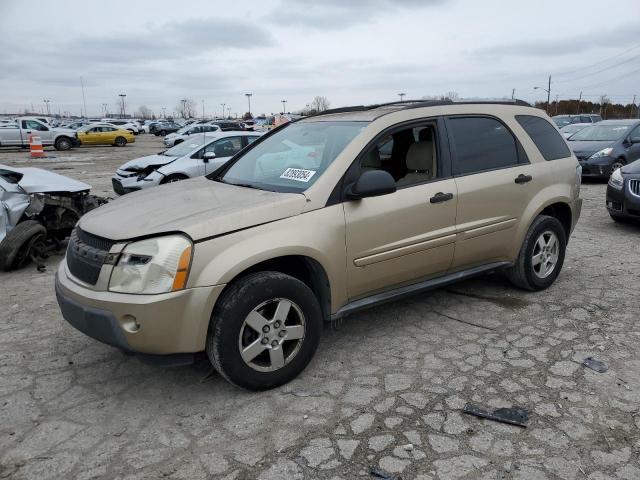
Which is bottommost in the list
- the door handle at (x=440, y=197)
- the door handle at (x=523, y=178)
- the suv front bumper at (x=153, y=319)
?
the suv front bumper at (x=153, y=319)

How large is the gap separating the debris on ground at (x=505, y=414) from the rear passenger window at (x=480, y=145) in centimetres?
187

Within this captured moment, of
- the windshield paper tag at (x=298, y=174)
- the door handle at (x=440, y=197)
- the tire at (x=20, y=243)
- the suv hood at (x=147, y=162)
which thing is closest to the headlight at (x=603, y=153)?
the suv hood at (x=147, y=162)

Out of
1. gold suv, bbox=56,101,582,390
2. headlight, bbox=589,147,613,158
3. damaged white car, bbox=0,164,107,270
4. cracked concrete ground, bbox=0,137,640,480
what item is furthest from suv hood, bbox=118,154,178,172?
headlight, bbox=589,147,613,158

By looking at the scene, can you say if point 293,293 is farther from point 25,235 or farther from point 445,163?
point 25,235

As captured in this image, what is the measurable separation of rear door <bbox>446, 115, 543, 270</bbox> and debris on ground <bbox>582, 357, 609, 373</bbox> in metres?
1.15

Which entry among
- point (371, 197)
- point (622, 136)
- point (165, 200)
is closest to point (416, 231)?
point (371, 197)

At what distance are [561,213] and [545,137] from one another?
782mm

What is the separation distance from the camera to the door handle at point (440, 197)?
3.90 meters

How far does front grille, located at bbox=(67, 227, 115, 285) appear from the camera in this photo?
3039 millimetres

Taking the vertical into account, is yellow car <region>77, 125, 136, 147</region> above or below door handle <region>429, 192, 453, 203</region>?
above

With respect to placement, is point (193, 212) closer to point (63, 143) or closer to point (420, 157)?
point (420, 157)

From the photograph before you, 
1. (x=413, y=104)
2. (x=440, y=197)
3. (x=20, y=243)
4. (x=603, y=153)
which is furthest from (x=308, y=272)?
(x=603, y=153)

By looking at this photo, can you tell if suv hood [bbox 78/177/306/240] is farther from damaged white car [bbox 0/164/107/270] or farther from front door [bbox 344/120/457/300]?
damaged white car [bbox 0/164/107/270]

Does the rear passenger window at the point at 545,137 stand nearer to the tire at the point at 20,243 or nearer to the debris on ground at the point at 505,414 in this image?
the debris on ground at the point at 505,414
